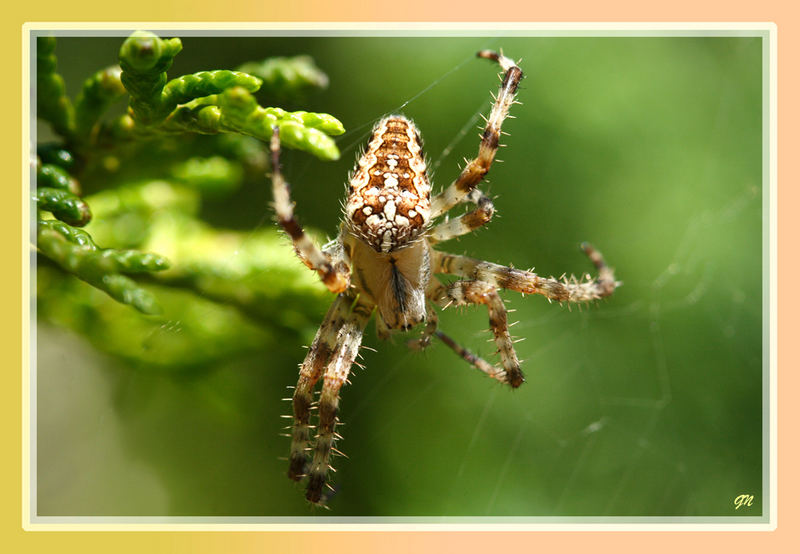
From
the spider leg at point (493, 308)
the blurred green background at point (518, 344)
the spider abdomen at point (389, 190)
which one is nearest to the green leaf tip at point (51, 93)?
the blurred green background at point (518, 344)

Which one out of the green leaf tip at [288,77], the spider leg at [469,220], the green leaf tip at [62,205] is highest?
the green leaf tip at [288,77]

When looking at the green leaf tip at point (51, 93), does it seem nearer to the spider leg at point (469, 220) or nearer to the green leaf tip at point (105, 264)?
the green leaf tip at point (105, 264)

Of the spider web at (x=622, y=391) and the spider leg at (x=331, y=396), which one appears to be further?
the spider web at (x=622, y=391)

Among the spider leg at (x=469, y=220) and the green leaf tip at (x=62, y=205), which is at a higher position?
the spider leg at (x=469, y=220)

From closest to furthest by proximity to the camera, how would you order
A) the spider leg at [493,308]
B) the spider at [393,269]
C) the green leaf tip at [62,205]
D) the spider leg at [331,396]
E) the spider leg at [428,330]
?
the green leaf tip at [62,205]
the spider at [393,269]
the spider leg at [331,396]
the spider leg at [493,308]
the spider leg at [428,330]

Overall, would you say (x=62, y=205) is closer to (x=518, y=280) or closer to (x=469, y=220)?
(x=469, y=220)

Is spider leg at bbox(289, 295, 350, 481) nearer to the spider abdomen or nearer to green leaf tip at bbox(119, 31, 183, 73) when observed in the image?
the spider abdomen

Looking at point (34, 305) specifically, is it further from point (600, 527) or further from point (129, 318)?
point (600, 527)

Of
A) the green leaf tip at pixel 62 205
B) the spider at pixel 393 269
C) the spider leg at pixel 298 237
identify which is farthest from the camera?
the spider at pixel 393 269

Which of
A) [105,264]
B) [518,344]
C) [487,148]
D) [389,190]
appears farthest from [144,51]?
[518,344]
